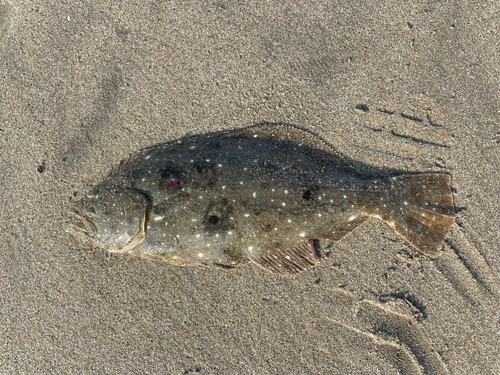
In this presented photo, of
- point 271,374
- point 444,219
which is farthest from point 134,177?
point 444,219

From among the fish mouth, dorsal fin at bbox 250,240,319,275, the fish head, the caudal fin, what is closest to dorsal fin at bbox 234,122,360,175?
the caudal fin

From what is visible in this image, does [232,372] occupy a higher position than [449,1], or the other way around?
[449,1]

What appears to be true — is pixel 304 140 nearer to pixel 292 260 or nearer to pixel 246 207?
pixel 246 207

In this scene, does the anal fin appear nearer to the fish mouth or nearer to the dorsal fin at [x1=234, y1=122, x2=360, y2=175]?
the dorsal fin at [x1=234, y1=122, x2=360, y2=175]

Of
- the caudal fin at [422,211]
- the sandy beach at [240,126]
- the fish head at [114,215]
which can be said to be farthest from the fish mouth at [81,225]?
the caudal fin at [422,211]

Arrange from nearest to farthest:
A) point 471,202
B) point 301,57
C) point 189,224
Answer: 1. point 189,224
2. point 471,202
3. point 301,57

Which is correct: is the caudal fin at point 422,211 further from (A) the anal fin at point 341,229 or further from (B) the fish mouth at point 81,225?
(B) the fish mouth at point 81,225

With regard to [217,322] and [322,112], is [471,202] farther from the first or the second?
[217,322]
